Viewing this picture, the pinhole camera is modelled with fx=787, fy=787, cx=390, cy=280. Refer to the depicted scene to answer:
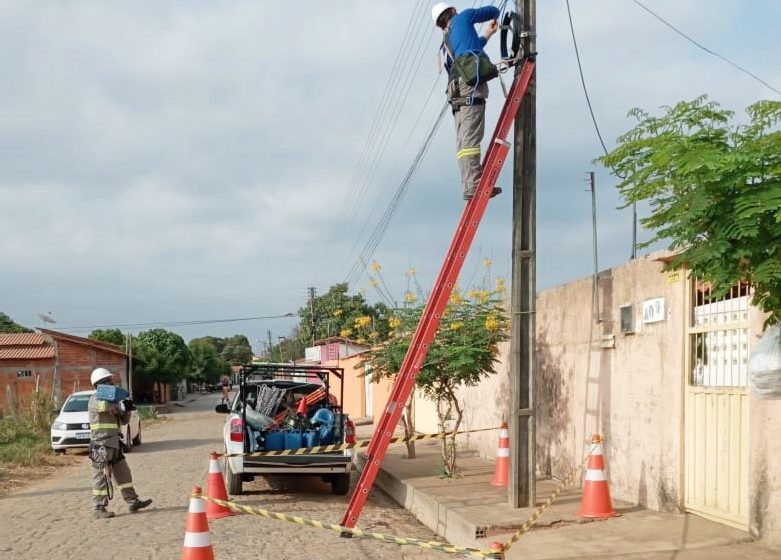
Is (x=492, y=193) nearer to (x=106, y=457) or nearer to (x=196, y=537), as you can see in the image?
(x=196, y=537)

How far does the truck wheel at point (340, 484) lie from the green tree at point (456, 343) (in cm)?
146

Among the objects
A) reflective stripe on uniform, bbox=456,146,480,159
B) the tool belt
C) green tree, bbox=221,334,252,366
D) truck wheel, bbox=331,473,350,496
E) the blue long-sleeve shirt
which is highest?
the blue long-sleeve shirt

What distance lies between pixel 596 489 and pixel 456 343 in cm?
370

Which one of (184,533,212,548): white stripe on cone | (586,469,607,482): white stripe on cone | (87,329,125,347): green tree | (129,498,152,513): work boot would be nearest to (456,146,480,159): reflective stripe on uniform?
(586,469,607,482): white stripe on cone

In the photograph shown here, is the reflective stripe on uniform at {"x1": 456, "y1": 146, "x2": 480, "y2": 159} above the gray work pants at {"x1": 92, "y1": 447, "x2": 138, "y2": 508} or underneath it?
above

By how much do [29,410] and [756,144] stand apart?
67.8ft

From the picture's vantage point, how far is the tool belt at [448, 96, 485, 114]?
773cm

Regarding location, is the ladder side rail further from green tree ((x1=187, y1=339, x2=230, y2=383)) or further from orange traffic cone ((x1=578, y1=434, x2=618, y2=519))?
green tree ((x1=187, y1=339, x2=230, y2=383))

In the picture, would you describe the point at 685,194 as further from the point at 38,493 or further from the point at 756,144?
the point at 38,493

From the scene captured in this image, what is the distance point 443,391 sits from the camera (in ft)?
38.4

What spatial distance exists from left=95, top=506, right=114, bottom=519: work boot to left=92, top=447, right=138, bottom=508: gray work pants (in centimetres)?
3

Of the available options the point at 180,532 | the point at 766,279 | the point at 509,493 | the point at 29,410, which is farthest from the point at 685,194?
the point at 29,410

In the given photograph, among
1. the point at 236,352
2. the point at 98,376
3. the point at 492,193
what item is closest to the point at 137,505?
the point at 98,376

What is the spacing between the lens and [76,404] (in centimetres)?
1877
